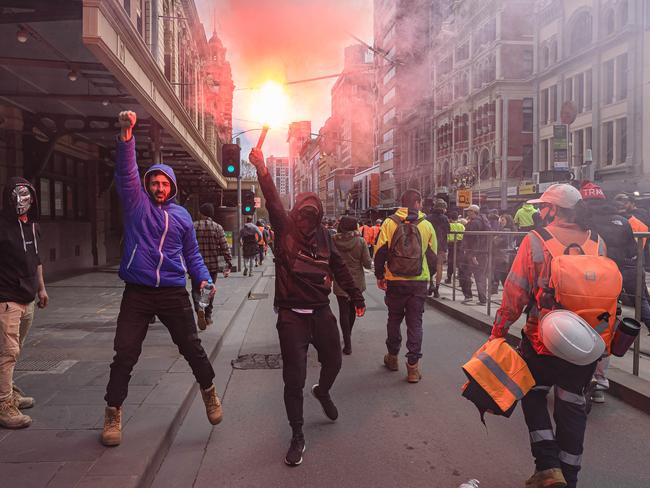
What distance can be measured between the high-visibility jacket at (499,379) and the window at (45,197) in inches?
503

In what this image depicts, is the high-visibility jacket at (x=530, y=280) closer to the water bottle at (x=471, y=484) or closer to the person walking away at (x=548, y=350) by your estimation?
the person walking away at (x=548, y=350)

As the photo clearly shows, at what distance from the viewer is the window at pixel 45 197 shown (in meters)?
12.8

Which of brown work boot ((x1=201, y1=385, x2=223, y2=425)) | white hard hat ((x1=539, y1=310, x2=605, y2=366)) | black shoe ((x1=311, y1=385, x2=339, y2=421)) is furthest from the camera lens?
black shoe ((x1=311, y1=385, x2=339, y2=421))

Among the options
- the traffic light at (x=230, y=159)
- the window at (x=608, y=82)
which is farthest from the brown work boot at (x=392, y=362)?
the window at (x=608, y=82)

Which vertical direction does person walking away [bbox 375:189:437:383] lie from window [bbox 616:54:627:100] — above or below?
below

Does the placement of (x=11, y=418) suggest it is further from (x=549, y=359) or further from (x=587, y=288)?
(x=587, y=288)

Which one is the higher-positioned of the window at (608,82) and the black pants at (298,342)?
the window at (608,82)

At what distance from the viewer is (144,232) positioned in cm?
324

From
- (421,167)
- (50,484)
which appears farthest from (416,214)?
(421,167)

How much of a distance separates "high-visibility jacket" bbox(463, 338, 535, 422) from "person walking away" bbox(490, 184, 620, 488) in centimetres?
13

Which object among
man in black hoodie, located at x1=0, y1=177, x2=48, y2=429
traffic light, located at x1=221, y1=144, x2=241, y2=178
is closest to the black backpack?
man in black hoodie, located at x1=0, y1=177, x2=48, y2=429

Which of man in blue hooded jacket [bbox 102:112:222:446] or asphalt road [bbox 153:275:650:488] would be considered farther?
man in blue hooded jacket [bbox 102:112:222:446]

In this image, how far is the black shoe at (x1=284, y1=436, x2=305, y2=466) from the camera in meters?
3.06

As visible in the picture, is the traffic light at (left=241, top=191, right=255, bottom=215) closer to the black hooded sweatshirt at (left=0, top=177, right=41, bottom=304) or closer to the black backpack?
the black backpack
